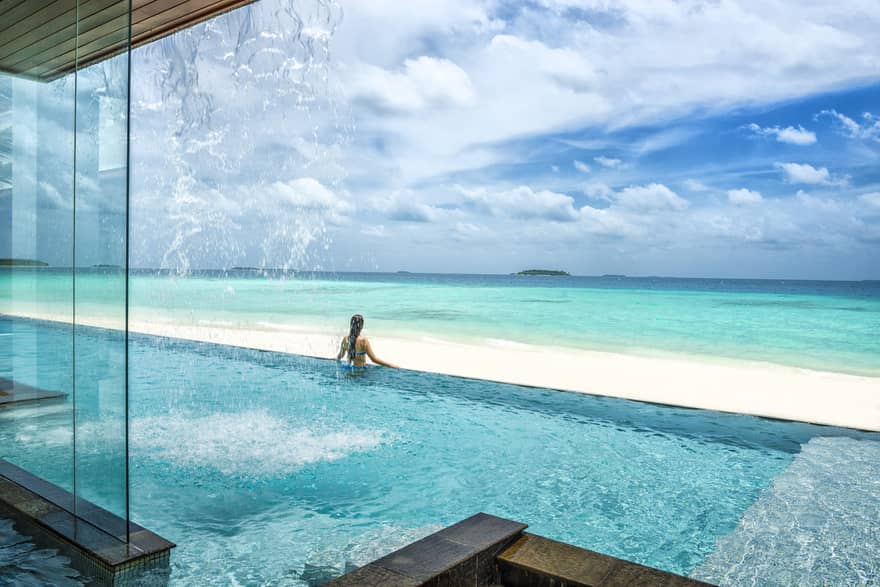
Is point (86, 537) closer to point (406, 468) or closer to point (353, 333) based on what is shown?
point (406, 468)

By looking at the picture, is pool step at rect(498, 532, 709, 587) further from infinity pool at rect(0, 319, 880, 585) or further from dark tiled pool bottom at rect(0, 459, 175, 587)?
dark tiled pool bottom at rect(0, 459, 175, 587)

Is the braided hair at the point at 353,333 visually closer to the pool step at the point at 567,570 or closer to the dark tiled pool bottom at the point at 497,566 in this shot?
the dark tiled pool bottom at the point at 497,566

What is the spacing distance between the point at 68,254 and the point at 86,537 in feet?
4.18

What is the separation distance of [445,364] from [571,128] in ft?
135

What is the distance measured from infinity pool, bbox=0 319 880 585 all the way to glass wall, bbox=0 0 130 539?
49 millimetres

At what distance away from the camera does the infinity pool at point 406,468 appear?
10.3 feet

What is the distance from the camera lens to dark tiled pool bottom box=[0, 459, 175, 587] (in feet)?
7.88

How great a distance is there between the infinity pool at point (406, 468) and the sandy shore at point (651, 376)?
0.91 m

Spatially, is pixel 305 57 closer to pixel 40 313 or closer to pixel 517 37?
pixel 40 313


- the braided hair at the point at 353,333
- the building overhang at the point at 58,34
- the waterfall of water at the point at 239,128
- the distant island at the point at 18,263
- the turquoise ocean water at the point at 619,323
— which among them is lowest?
the turquoise ocean water at the point at 619,323

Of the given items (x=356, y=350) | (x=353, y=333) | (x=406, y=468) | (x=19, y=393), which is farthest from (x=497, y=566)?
(x=356, y=350)

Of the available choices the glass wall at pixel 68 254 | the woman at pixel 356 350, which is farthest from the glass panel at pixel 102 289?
the woman at pixel 356 350

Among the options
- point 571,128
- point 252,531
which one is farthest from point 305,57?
point 571,128

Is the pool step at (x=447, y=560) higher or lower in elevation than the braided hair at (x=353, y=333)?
lower
